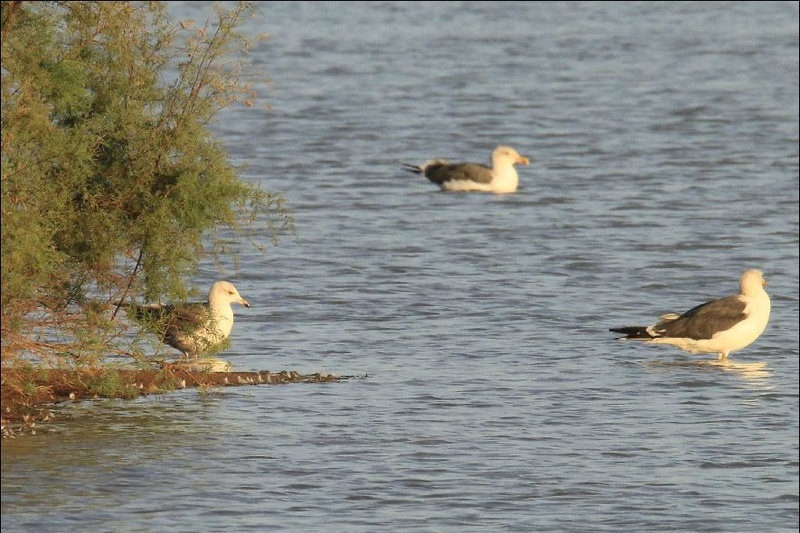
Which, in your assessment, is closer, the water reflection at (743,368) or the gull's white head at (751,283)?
the water reflection at (743,368)

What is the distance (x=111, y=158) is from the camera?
12.3 meters

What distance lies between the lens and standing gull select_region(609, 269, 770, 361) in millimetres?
14938

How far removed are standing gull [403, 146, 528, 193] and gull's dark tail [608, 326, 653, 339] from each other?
10.2m

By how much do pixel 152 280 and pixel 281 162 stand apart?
14.4m

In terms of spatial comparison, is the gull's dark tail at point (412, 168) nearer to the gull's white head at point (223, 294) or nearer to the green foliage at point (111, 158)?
the gull's white head at point (223, 294)

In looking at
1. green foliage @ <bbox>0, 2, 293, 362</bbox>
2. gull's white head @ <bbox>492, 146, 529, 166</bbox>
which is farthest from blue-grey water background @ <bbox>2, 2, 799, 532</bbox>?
green foliage @ <bbox>0, 2, 293, 362</bbox>

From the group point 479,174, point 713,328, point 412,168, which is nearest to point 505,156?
point 479,174

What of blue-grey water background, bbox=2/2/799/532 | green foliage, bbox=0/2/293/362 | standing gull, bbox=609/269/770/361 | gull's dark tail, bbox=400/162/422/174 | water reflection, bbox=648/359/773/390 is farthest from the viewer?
gull's dark tail, bbox=400/162/422/174

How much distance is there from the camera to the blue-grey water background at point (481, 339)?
10.5 metres

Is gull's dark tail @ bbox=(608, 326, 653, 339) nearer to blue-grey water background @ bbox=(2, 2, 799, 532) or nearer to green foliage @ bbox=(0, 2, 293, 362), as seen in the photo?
blue-grey water background @ bbox=(2, 2, 799, 532)

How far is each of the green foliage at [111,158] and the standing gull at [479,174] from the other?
12529 mm

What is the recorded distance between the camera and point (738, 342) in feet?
49.1

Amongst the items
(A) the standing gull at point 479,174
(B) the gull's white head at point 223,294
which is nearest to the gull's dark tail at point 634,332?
(B) the gull's white head at point 223,294

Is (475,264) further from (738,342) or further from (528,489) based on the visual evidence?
(528,489)
